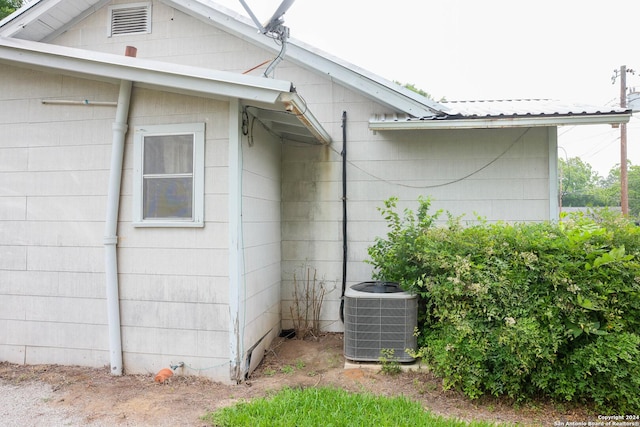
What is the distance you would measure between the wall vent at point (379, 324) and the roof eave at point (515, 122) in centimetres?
202

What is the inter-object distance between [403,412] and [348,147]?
332 centimetres

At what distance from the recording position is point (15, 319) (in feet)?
13.4

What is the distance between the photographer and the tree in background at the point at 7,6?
10203 mm

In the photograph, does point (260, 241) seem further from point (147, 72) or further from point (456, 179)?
point (456, 179)

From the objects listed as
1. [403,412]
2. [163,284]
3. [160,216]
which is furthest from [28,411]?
[403,412]

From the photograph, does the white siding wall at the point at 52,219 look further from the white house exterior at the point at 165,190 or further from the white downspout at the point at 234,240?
the white downspout at the point at 234,240

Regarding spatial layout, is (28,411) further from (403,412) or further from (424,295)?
(424,295)

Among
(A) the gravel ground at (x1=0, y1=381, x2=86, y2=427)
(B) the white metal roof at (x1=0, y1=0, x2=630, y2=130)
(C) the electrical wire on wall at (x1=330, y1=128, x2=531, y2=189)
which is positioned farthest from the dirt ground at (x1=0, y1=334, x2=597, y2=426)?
(B) the white metal roof at (x1=0, y1=0, x2=630, y2=130)

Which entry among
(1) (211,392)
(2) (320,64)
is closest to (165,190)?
(1) (211,392)

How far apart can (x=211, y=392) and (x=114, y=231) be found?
1.80 metres

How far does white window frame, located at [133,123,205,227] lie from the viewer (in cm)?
370

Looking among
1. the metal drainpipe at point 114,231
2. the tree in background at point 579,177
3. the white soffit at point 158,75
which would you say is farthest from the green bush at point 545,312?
the tree in background at point 579,177

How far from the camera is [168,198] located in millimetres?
3793

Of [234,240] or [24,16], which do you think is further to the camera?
[24,16]
